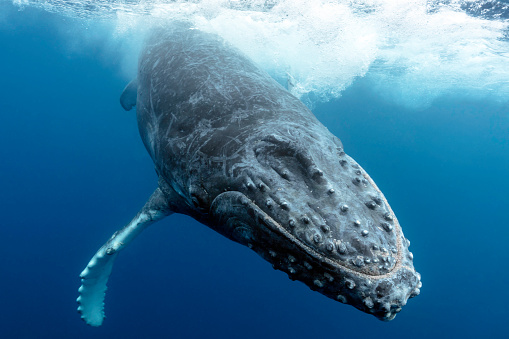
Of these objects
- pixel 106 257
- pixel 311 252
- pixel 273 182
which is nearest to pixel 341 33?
pixel 106 257

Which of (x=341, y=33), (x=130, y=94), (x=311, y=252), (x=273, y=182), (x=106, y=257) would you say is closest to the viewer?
(x=311, y=252)

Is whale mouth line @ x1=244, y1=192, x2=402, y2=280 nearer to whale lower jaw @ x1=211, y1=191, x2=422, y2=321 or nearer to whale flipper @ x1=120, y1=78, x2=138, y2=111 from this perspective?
whale lower jaw @ x1=211, y1=191, x2=422, y2=321

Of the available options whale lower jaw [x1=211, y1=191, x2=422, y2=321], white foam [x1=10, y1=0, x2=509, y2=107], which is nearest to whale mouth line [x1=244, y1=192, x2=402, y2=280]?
whale lower jaw [x1=211, y1=191, x2=422, y2=321]

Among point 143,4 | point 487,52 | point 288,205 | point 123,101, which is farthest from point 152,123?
point 487,52

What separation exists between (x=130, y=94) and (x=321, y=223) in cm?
990

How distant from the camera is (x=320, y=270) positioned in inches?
107

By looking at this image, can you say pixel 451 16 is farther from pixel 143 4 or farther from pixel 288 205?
pixel 288 205

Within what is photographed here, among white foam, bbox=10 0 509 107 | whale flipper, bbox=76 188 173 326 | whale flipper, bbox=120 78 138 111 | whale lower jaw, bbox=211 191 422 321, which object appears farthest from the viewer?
white foam, bbox=10 0 509 107

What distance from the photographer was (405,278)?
2.59m

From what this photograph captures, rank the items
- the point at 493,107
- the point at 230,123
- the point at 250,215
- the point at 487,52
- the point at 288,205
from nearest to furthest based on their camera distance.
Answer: the point at 288,205 → the point at 250,215 → the point at 230,123 → the point at 487,52 → the point at 493,107

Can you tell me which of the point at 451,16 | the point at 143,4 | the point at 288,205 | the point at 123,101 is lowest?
the point at 123,101

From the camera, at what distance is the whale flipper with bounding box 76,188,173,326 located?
20.1ft

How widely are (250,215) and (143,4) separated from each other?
60.5 ft

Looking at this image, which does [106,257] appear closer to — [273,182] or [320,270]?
[273,182]
